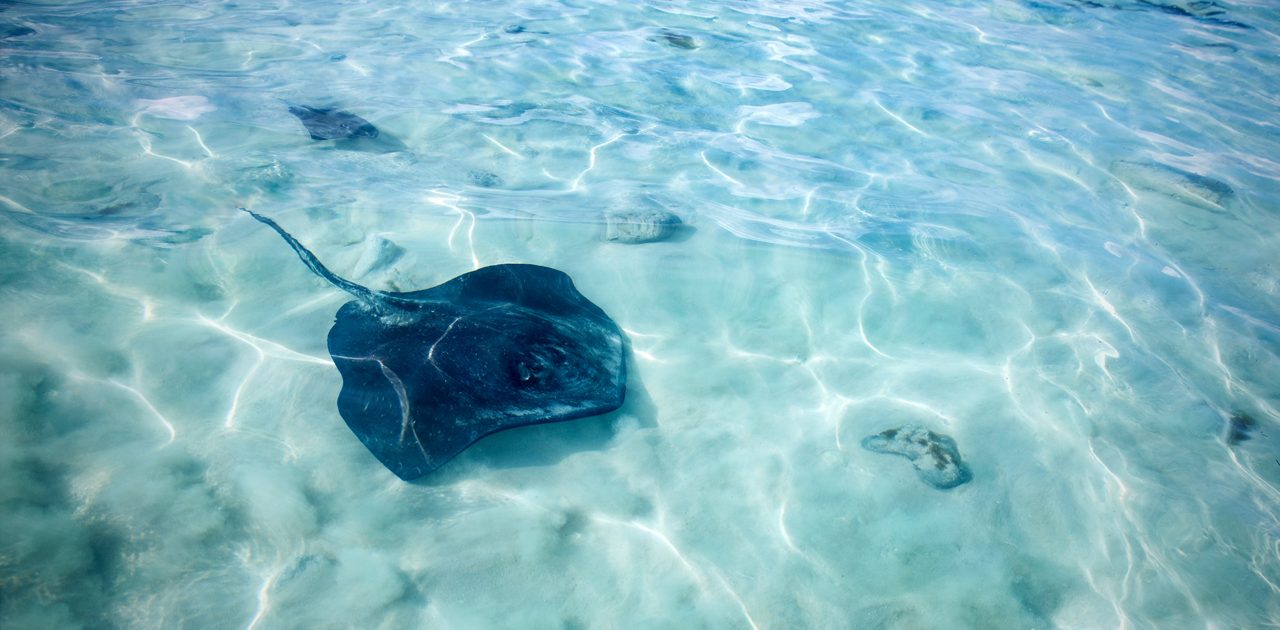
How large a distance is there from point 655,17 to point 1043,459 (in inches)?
437

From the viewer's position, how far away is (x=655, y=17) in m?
11.6

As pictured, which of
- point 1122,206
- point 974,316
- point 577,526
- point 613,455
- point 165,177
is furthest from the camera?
point 1122,206

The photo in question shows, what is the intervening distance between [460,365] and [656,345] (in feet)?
5.47

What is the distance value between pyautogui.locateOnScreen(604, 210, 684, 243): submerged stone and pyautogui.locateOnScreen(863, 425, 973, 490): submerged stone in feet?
9.31

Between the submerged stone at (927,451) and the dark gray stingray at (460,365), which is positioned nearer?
the dark gray stingray at (460,365)

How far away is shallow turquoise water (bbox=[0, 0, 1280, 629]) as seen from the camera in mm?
3092

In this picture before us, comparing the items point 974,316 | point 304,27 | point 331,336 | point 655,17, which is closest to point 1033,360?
point 974,316

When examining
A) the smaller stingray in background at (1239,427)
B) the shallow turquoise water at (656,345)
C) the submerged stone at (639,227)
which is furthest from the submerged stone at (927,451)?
the submerged stone at (639,227)

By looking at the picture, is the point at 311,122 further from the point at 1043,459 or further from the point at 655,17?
the point at 1043,459

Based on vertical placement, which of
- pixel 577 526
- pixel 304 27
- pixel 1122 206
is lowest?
pixel 577 526

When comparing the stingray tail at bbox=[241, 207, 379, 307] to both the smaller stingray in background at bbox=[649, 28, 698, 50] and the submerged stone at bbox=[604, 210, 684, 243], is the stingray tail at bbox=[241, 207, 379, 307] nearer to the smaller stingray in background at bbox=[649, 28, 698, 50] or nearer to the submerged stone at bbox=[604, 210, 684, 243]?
the submerged stone at bbox=[604, 210, 684, 243]

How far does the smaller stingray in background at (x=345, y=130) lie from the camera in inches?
262

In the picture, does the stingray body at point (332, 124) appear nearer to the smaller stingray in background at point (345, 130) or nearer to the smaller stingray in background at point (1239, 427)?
the smaller stingray in background at point (345, 130)

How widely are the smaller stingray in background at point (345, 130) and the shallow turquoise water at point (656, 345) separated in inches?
7.6
